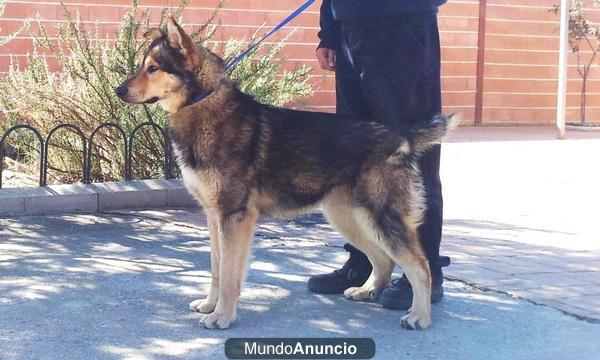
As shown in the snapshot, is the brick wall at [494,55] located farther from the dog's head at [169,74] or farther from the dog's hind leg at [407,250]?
the dog's hind leg at [407,250]

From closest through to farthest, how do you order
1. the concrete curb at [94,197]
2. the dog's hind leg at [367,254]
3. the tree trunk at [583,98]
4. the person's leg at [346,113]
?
the dog's hind leg at [367,254] < the person's leg at [346,113] < the concrete curb at [94,197] < the tree trunk at [583,98]

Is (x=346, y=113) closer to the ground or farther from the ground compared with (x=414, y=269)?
farther from the ground

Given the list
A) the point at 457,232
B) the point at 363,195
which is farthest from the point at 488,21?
the point at 363,195

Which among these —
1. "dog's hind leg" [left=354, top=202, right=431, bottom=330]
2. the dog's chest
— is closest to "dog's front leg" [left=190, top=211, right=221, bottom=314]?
the dog's chest

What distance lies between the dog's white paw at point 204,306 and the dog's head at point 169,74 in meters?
1.05

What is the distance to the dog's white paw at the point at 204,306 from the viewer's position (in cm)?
493

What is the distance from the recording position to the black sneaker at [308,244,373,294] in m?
5.41

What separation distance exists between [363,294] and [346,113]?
1048 millimetres

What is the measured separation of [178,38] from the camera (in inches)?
184

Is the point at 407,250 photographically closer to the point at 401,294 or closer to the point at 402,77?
the point at 401,294

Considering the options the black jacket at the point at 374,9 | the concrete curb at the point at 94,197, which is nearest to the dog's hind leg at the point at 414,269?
the black jacket at the point at 374,9

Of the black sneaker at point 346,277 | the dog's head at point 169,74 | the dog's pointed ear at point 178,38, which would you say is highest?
the dog's pointed ear at point 178,38

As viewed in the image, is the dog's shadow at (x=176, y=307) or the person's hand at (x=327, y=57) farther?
the person's hand at (x=327, y=57)

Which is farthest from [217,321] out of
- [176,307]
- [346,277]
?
[346,277]
